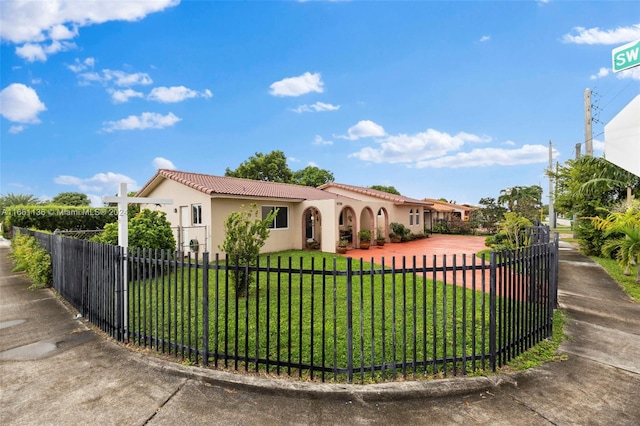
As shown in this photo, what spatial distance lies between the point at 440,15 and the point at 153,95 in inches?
675

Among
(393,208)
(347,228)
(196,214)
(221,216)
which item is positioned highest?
(393,208)

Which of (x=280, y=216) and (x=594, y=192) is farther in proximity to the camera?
(x=280, y=216)

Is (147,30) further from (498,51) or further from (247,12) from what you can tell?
(498,51)

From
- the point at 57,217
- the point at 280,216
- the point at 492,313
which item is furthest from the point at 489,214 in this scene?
the point at 57,217

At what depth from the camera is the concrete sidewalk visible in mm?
3033

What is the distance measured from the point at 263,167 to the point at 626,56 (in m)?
39.5

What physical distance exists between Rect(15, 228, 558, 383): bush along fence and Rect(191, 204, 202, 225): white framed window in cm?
768

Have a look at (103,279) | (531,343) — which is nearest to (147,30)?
(103,279)

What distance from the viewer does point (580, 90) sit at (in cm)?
2066

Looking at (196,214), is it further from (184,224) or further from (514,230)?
(514,230)

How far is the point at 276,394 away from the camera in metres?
3.41

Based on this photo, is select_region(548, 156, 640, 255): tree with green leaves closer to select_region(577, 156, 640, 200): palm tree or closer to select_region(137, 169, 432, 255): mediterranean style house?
select_region(577, 156, 640, 200): palm tree

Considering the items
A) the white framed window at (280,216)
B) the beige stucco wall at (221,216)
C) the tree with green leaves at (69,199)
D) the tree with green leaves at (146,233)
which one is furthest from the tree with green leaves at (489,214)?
the tree with green leaves at (69,199)

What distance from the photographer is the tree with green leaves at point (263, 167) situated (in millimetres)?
40375
